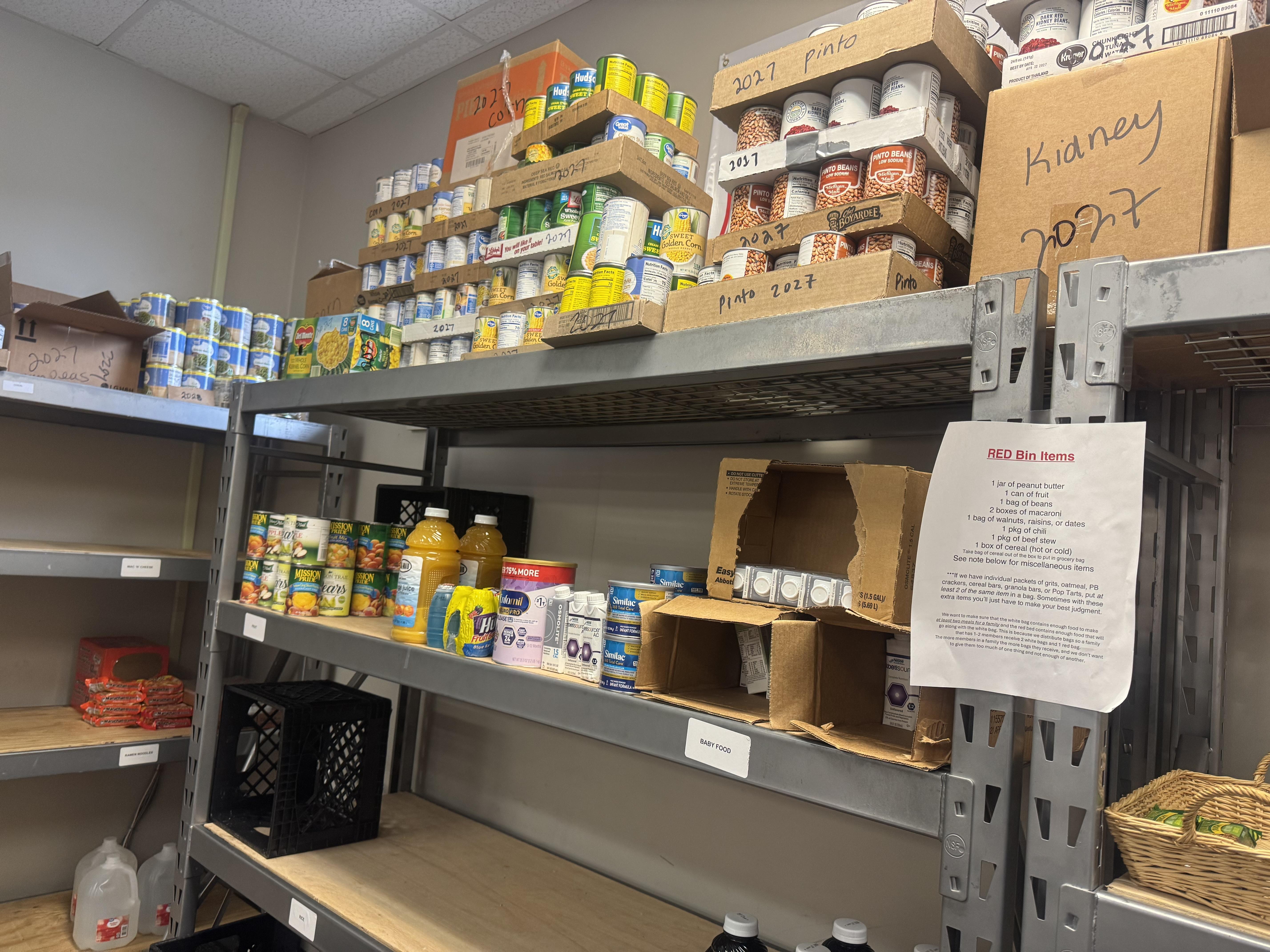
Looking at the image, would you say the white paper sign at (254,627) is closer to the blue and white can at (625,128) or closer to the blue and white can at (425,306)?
the blue and white can at (425,306)

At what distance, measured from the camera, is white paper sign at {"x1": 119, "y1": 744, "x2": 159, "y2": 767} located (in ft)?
7.09

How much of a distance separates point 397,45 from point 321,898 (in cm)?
228

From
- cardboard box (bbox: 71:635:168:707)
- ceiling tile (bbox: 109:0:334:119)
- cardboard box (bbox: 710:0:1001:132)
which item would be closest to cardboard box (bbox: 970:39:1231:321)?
cardboard box (bbox: 710:0:1001:132)

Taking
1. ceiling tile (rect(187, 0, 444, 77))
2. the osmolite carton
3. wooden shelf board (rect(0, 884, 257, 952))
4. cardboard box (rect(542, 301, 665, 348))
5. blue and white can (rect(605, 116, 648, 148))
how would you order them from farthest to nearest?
ceiling tile (rect(187, 0, 444, 77)), wooden shelf board (rect(0, 884, 257, 952)), blue and white can (rect(605, 116, 648, 148)), the osmolite carton, cardboard box (rect(542, 301, 665, 348))

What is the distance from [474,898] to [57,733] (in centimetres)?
139

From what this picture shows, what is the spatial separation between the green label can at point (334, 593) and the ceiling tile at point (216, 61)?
180 centimetres

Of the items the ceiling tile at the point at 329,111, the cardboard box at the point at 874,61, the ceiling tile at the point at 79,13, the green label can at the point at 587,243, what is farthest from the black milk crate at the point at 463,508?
the ceiling tile at the point at 79,13

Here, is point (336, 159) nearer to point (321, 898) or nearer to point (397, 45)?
point (397, 45)

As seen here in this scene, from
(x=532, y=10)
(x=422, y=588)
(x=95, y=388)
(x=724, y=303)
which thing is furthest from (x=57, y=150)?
(x=724, y=303)

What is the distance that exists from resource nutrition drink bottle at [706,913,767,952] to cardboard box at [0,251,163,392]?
78.5 inches

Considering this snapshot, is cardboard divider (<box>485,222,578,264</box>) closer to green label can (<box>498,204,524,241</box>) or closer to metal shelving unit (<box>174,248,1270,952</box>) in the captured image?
green label can (<box>498,204,524,241</box>)

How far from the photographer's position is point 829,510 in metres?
1.22

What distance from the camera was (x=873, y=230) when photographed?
3.21ft

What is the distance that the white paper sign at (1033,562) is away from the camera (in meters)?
0.71
